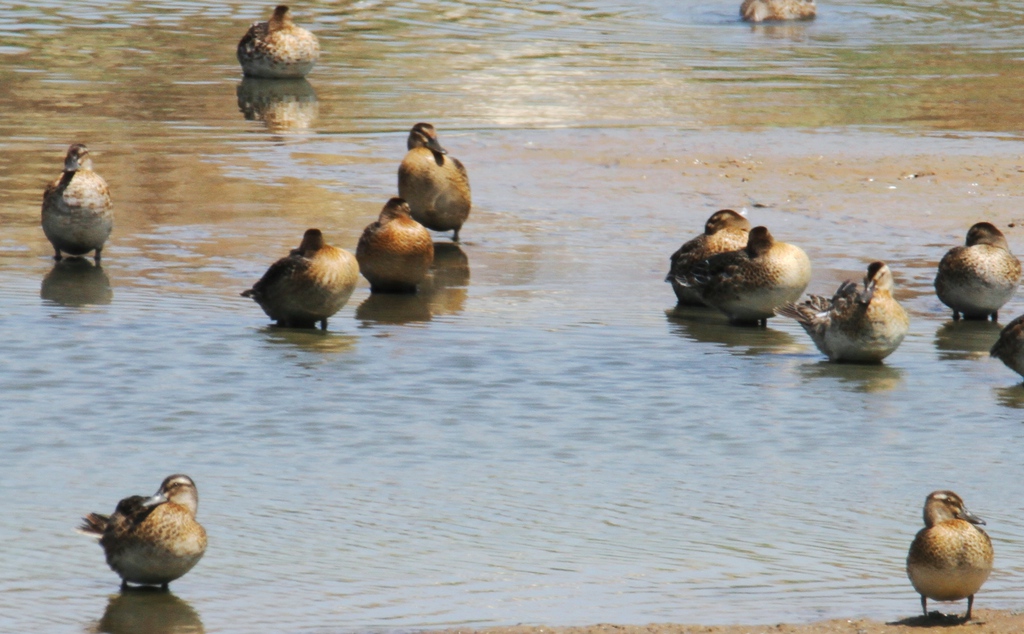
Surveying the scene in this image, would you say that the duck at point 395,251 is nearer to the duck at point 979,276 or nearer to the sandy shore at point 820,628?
the duck at point 979,276

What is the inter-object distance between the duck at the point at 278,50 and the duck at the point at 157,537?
19010 mm

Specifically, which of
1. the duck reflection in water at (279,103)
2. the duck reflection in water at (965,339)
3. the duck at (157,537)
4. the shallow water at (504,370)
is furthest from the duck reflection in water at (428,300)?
A: the duck reflection in water at (279,103)

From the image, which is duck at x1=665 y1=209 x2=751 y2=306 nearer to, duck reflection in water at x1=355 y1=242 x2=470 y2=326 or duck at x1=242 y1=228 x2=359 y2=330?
duck reflection in water at x1=355 y1=242 x2=470 y2=326

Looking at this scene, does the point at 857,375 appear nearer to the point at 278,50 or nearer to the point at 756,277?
the point at 756,277

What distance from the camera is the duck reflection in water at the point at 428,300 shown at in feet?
44.3

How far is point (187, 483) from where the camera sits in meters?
7.78

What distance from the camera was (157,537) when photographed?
7.57 meters

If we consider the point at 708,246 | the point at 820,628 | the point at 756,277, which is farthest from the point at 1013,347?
the point at 820,628

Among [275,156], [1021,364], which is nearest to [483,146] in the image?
[275,156]

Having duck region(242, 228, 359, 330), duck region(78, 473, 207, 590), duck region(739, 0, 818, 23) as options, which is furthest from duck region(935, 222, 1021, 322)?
duck region(739, 0, 818, 23)

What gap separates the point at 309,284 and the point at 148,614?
5364mm

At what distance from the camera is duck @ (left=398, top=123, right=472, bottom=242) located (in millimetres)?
16266

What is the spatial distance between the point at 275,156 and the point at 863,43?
1449cm

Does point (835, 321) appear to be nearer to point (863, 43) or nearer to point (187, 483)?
point (187, 483)
